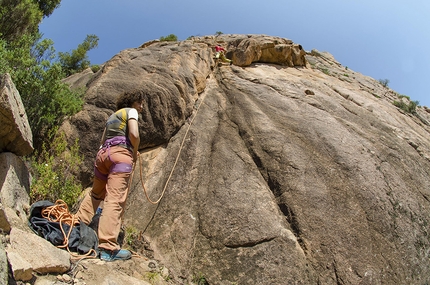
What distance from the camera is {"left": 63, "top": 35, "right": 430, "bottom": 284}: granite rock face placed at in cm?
537

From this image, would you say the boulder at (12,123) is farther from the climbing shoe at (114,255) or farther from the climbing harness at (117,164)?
the climbing shoe at (114,255)

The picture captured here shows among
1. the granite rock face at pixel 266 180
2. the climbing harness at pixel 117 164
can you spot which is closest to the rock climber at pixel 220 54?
the granite rock face at pixel 266 180

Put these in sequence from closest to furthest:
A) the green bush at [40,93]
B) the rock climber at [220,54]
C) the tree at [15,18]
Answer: the green bush at [40,93]
the tree at [15,18]
the rock climber at [220,54]

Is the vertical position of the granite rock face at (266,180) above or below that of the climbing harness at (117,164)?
above

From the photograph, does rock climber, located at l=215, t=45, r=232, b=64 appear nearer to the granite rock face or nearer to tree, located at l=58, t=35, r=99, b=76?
the granite rock face

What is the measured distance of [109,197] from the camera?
489 cm

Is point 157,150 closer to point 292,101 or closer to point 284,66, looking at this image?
point 292,101

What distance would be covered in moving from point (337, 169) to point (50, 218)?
5.24 metres

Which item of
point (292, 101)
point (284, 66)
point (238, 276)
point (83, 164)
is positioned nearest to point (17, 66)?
point (83, 164)

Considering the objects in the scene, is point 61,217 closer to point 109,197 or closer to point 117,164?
point 109,197

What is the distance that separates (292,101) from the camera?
9.40 metres

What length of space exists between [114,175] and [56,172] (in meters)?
1.68

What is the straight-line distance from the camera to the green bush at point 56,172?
5.65 meters

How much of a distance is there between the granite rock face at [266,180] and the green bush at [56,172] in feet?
0.85
